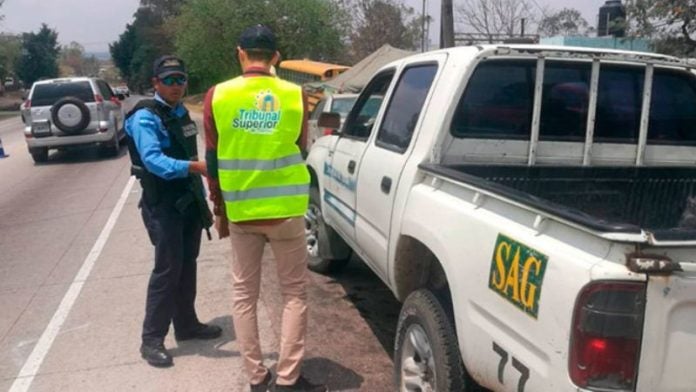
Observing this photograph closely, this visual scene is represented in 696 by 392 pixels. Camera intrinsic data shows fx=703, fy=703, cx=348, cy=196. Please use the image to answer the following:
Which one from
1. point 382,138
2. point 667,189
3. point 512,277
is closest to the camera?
point 512,277

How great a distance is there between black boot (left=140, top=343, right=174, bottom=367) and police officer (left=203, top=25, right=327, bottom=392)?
2.72 feet

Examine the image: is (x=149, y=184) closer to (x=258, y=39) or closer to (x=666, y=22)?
(x=258, y=39)

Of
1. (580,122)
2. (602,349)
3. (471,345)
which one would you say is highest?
(580,122)

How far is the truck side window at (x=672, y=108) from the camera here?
160 inches

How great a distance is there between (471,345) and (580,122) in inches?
69.7

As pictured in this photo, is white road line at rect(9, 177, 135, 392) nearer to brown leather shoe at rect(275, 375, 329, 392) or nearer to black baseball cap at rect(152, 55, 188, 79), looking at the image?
brown leather shoe at rect(275, 375, 329, 392)

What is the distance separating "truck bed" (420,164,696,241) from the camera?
3.63m

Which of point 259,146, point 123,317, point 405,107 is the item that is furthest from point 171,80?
point 123,317

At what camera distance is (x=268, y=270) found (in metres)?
6.55

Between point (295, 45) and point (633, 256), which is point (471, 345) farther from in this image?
point (295, 45)

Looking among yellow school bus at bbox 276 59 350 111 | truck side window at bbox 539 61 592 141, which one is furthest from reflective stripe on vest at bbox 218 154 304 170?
yellow school bus at bbox 276 59 350 111

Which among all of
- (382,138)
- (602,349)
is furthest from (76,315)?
(602,349)

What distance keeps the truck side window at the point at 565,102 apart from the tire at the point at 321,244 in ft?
7.97

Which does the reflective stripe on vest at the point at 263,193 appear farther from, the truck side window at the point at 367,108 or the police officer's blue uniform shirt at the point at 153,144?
the truck side window at the point at 367,108
